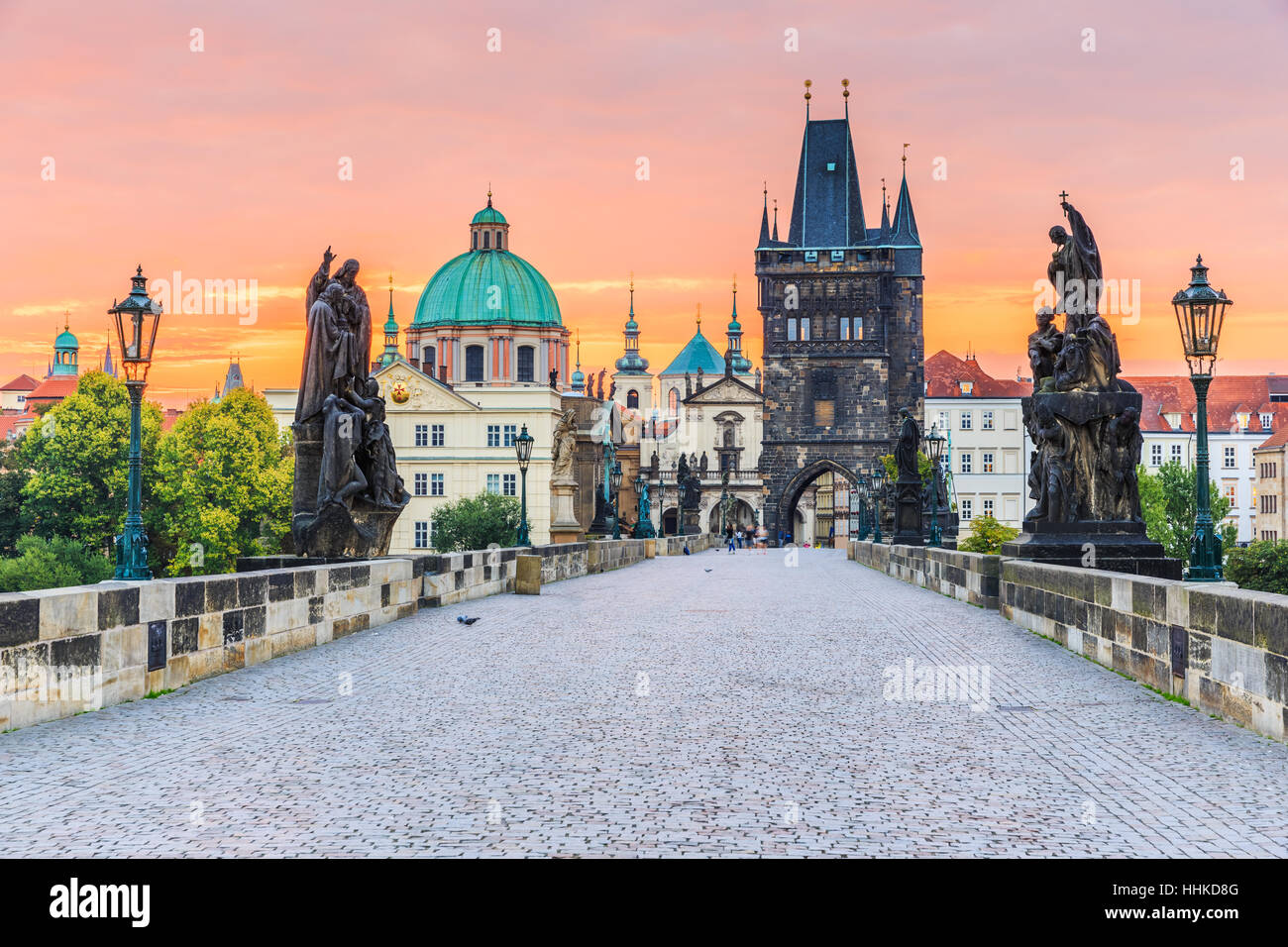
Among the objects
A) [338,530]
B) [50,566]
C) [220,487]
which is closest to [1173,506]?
[220,487]

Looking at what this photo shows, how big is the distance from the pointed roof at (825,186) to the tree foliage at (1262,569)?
4334 centimetres

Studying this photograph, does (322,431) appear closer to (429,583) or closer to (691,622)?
(429,583)

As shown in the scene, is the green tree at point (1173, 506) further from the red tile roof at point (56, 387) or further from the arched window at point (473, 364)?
the red tile roof at point (56, 387)

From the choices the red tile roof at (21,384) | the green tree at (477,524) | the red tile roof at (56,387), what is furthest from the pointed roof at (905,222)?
the red tile roof at (21,384)

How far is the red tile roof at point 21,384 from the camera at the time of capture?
170 meters

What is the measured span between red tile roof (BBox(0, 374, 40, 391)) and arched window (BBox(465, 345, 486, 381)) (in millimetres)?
90724

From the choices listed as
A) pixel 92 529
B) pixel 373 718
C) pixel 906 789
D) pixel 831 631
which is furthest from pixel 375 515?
pixel 92 529

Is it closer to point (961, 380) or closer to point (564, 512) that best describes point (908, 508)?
point (564, 512)

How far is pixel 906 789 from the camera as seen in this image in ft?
21.5

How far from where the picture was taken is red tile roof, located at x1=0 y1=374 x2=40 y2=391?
169750 mm

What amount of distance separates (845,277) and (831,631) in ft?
266

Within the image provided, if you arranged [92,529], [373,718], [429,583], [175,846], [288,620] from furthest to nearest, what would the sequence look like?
[92,529]
[429,583]
[288,620]
[373,718]
[175,846]

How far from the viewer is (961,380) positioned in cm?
10819

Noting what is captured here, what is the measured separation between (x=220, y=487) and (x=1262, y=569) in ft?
151
